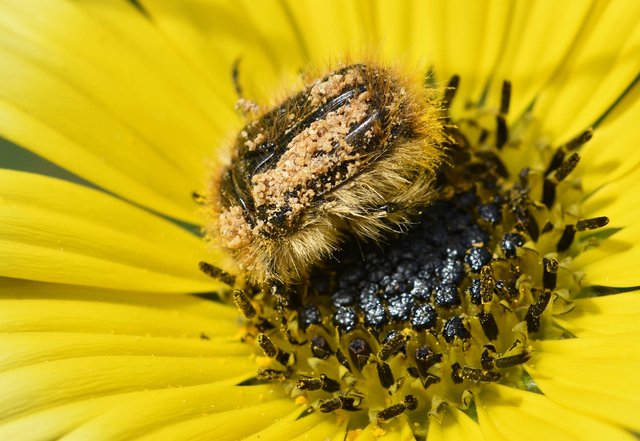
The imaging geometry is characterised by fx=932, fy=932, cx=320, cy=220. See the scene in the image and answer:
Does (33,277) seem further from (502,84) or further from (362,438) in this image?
(502,84)

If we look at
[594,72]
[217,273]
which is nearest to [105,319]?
[217,273]

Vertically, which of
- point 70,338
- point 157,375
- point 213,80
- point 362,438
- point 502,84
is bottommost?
point 362,438

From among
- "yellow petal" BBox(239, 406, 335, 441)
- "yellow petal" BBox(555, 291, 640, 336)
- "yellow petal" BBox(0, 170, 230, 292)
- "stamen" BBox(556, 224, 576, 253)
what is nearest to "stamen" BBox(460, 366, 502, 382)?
"yellow petal" BBox(555, 291, 640, 336)

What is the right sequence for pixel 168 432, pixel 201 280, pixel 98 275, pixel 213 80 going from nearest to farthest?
pixel 168 432
pixel 98 275
pixel 201 280
pixel 213 80

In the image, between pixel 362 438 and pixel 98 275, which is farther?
pixel 98 275

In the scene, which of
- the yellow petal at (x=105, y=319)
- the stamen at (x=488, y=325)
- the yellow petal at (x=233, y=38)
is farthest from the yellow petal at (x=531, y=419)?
the yellow petal at (x=233, y=38)

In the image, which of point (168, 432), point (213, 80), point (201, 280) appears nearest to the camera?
point (168, 432)

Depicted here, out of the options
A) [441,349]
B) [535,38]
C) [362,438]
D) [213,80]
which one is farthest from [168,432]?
[535,38]

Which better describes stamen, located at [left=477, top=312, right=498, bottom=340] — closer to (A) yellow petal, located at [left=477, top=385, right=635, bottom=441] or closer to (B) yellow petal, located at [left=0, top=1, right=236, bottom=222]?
(A) yellow petal, located at [left=477, top=385, right=635, bottom=441]
